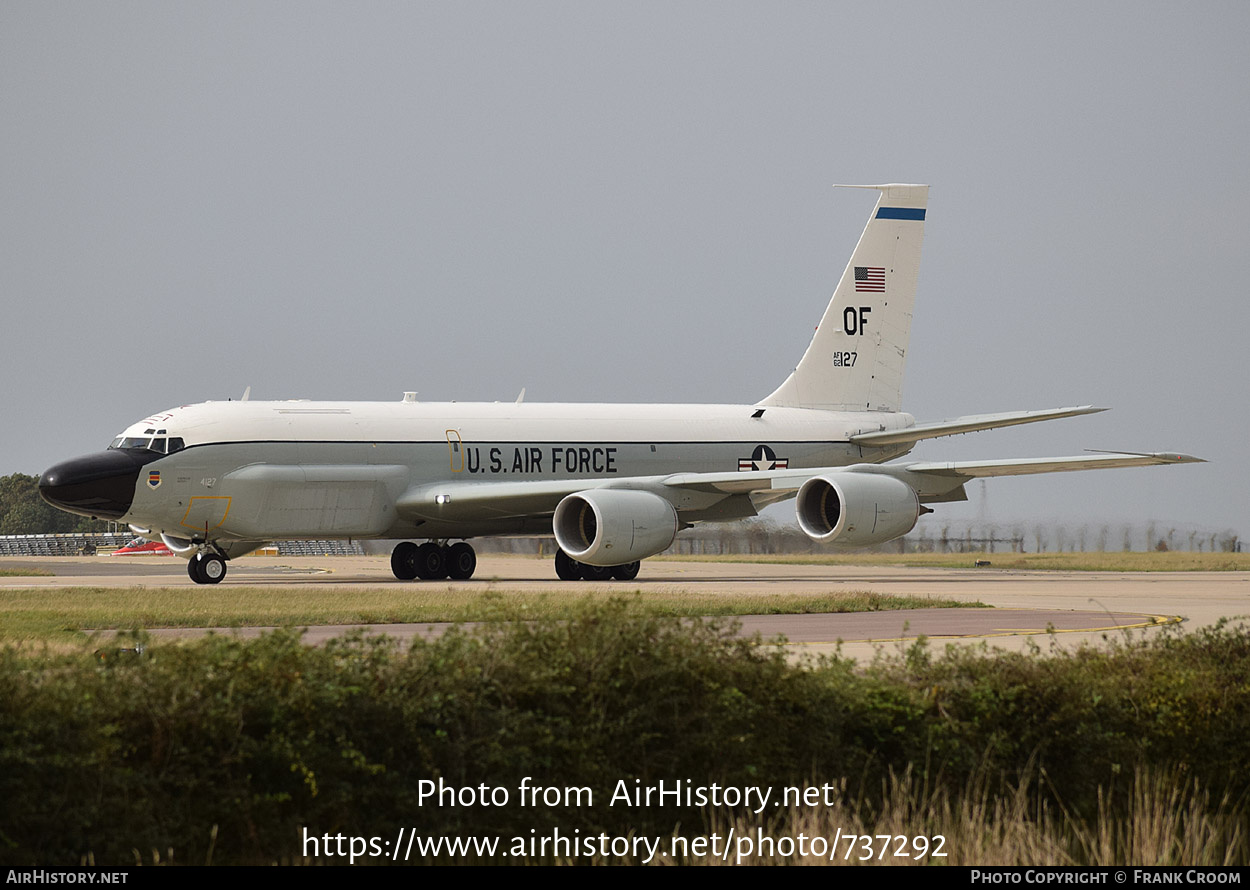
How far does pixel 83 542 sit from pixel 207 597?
173 ft

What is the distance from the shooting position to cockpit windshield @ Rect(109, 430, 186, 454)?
105 ft

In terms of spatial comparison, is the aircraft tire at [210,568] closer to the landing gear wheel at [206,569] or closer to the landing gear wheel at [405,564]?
the landing gear wheel at [206,569]

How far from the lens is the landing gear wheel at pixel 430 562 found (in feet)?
120

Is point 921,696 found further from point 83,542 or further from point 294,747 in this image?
Answer: point 83,542

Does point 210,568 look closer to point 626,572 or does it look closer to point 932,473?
point 626,572

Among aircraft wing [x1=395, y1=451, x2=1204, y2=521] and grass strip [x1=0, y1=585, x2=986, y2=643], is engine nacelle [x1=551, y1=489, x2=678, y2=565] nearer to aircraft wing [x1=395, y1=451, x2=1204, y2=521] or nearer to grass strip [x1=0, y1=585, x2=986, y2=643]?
aircraft wing [x1=395, y1=451, x2=1204, y2=521]

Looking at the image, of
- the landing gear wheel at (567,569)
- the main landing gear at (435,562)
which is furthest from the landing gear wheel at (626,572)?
the main landing gear at (435,562)

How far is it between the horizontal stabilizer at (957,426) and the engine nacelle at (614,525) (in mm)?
8446

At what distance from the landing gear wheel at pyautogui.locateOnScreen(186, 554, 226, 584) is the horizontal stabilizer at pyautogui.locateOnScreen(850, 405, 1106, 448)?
17.1 m

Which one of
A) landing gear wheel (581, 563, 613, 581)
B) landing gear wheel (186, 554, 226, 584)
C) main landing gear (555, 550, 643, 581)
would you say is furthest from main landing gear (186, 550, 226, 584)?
landing gear wheel (581, 563, 613, 581)

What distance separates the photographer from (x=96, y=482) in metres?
31.5

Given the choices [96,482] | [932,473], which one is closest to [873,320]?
[932,473]

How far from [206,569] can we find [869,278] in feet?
65.8

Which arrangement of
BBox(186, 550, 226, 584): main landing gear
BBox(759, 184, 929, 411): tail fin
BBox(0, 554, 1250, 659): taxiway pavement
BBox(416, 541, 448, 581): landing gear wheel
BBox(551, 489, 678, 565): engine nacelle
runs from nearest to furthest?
BBox(0, 554, 1250, 659): taxiway pavement
BBox(551, 489, 678, 565): engine nacelle
BBox(186, 550, 226, 584): main landing gear
BBox(416, 541, 448, 581): landing gear wheel
BBox(759, 184, 929, 411): tail fin
